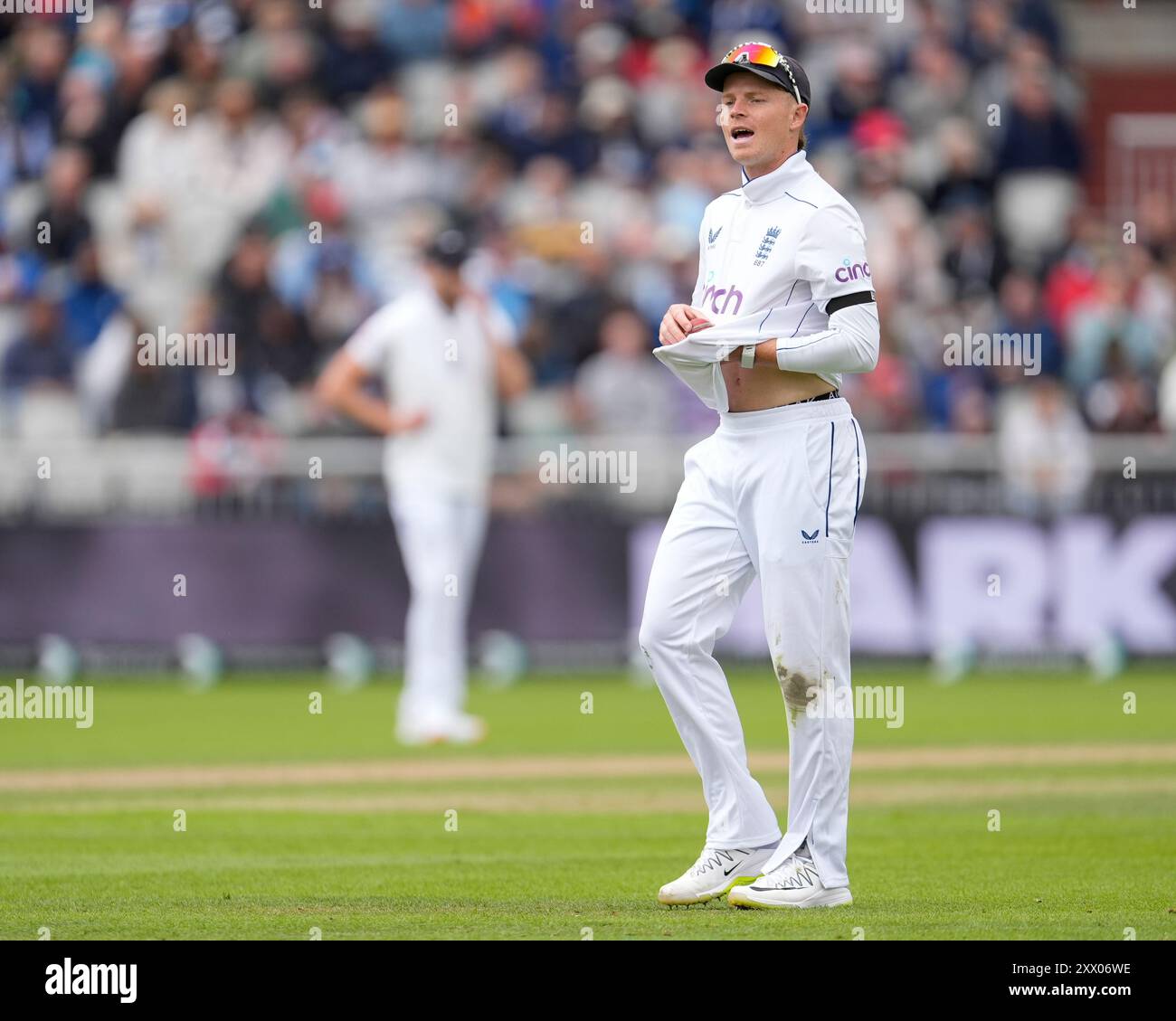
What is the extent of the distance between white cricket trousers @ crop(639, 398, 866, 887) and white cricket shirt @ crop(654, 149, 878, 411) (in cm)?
28

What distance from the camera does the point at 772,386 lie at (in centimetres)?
902

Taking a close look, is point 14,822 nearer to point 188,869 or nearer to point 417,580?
point 188,869

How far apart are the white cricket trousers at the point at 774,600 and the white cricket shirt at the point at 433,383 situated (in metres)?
7.78

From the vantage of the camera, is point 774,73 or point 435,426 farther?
point 435,426

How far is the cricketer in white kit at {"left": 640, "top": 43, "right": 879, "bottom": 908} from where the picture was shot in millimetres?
8891

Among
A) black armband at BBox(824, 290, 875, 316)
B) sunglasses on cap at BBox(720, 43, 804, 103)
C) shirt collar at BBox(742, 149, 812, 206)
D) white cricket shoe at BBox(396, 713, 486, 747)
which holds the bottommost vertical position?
white cricket shoe at BBox(396, 713, 486, 747)

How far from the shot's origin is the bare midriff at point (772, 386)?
902cm

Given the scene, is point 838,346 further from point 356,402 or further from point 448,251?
point 356,402
